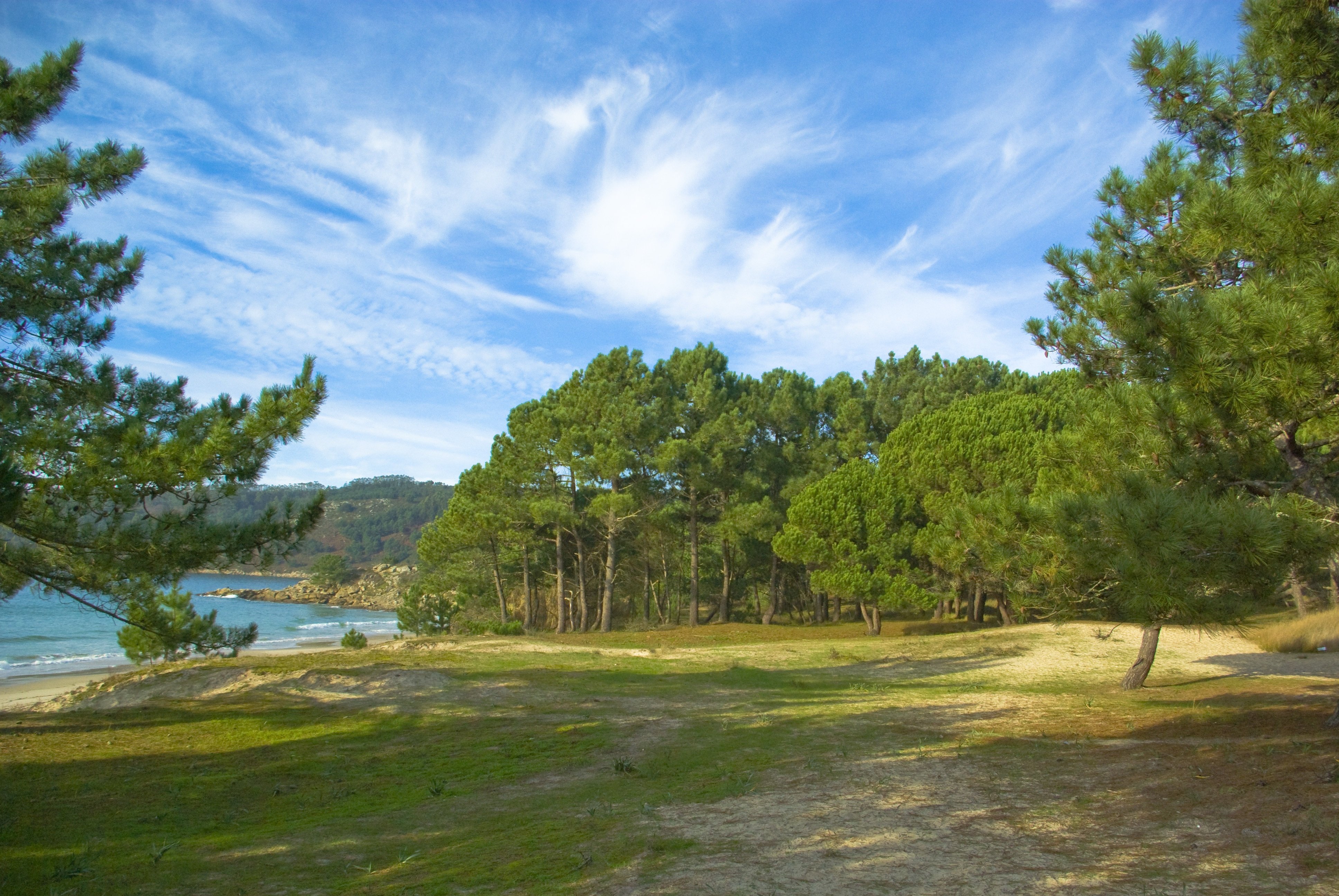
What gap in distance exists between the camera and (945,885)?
4359 millimetres

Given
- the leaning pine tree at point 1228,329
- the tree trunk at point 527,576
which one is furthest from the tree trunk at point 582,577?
the leaning pine tree at point 1228,329

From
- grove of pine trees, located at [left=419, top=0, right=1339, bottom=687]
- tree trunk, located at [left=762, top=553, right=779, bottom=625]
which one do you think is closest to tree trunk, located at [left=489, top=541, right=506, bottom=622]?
tree trunk, located at [left=762, top=553, right=779, bottom=625]

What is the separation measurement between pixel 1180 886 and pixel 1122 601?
3693 mm

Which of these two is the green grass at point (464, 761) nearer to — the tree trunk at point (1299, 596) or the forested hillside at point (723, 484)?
the forested hillside at point (723, 484)

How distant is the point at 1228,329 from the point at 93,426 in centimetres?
1135

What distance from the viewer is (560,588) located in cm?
3167

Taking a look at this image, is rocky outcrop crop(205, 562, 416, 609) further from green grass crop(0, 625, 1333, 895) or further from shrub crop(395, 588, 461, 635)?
green grass crop(0, 625, 1333, 895)

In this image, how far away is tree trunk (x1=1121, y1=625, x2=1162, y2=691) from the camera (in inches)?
475

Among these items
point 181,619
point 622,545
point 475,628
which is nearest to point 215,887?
point 181,619

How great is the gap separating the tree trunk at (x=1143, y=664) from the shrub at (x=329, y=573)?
106 meters

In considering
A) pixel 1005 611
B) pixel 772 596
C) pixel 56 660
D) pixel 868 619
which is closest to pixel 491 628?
pixel 772 596

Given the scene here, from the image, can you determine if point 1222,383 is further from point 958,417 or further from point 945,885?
point 958,417

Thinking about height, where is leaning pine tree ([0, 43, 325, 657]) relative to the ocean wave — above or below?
above

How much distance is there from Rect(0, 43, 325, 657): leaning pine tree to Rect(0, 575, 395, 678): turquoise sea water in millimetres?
1116
